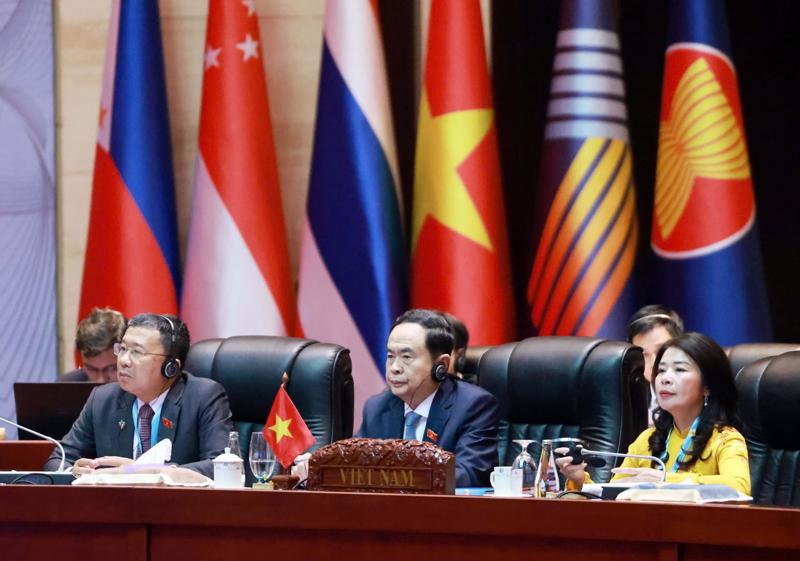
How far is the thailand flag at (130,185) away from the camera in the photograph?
6371 mm

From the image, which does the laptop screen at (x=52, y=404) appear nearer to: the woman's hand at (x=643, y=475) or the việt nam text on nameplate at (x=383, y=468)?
the việt nam text on nameplate at (x=383, y=468)

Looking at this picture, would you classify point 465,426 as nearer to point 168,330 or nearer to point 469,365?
point 469,365

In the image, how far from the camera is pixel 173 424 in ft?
13.8

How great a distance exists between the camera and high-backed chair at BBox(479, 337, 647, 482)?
4.11 m

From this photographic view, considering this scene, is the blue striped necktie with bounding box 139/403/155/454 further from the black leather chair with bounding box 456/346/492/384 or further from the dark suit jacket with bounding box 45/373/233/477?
the black leather chair with bounding box 456/346/492/384

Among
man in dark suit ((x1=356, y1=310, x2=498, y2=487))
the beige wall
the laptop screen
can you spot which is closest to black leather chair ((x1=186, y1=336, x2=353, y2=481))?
man in dark suit ((x1=356, y1=310, x2=498, y2=487))

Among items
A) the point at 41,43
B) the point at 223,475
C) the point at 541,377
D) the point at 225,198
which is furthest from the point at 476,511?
the point at 41,43

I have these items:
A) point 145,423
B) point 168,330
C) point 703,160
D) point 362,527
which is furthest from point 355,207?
point 362,527

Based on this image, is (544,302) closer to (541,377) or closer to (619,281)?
(619,281)

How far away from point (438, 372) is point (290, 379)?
54cm

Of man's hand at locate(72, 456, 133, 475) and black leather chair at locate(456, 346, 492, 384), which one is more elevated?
black leather chair at locate(456, 346, 492, 384)

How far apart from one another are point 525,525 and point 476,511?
0.36ft

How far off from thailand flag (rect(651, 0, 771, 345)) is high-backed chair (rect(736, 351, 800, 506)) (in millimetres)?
1884

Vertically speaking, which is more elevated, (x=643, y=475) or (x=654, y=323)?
(x=654, y=323)
